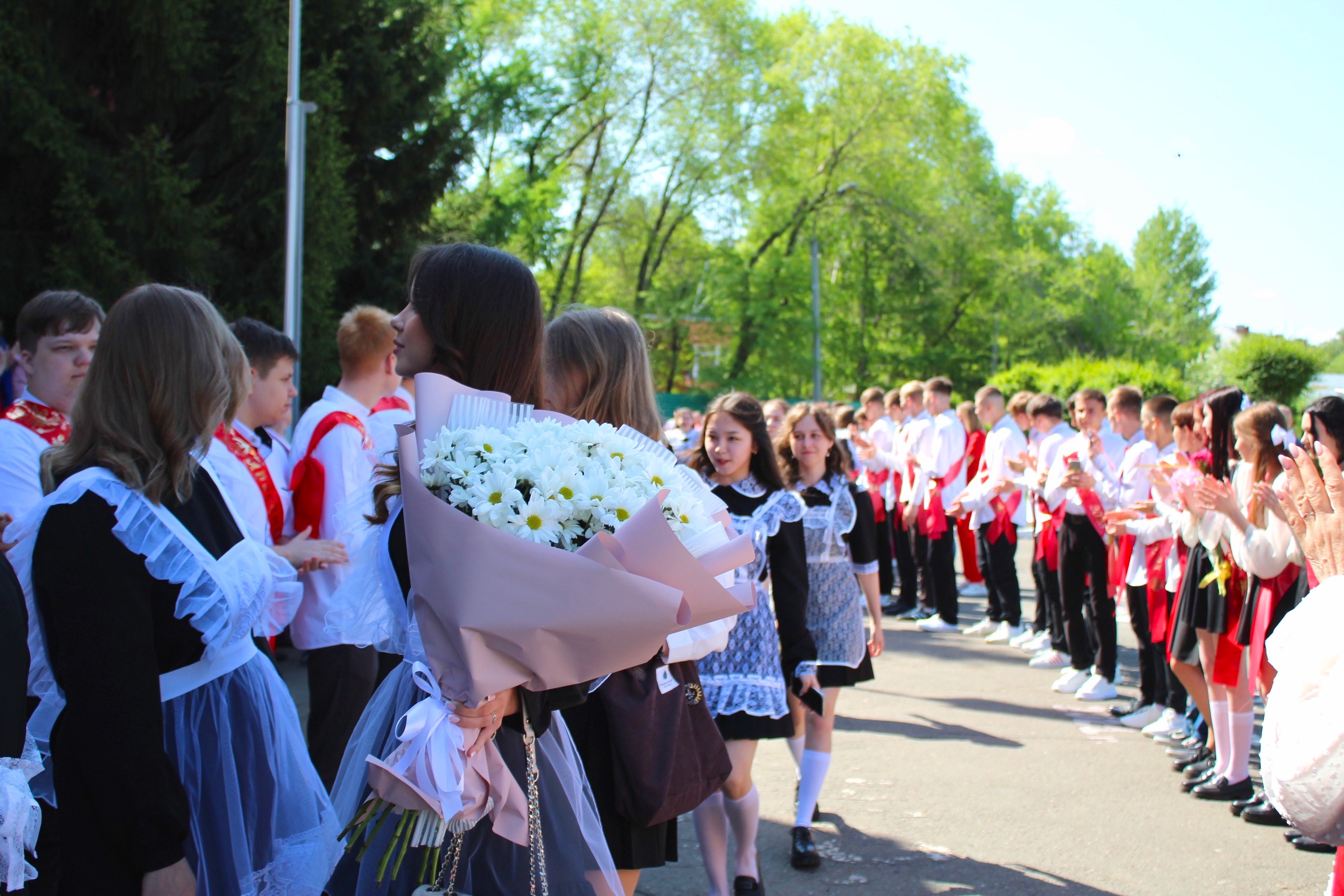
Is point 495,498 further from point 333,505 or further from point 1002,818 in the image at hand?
point 1002,818

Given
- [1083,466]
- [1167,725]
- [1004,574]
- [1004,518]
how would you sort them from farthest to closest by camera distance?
[1004,574]
[1004,518]
[1083,466]
[1167,725]

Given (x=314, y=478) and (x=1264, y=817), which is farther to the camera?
→ (x=1264, y=817)

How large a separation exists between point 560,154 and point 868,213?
33.0 ft

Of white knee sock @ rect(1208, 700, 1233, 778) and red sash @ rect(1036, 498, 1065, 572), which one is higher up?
red sash @ rect(1036, 498, 1065, 572)

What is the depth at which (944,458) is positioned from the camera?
10523 mm

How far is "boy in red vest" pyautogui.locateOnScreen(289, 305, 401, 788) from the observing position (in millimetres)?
4180

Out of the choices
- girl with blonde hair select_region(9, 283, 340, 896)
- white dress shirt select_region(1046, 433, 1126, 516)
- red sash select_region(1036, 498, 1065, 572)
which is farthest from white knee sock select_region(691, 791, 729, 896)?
red sash select_region(1036, 498, 1065, 572)

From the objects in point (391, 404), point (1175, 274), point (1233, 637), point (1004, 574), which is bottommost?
point (1004, 574)

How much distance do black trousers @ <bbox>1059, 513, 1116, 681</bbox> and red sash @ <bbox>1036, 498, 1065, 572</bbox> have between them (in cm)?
45

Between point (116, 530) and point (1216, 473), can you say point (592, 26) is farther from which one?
point (116, 530)

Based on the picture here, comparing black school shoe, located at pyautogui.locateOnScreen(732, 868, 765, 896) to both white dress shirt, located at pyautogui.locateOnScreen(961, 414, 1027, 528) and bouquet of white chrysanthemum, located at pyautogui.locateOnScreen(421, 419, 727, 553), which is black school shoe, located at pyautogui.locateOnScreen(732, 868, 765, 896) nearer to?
bouquet of white chrysanthemum, located at pyautogui.locateOnScreen(421, 419, 727, 553)

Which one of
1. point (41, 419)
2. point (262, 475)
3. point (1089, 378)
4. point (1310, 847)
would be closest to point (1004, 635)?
point (1310, 847)

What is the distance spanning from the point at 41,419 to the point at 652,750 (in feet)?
8.67

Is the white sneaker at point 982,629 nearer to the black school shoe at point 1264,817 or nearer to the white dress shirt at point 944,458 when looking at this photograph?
the white dress shirt at point 944,458
